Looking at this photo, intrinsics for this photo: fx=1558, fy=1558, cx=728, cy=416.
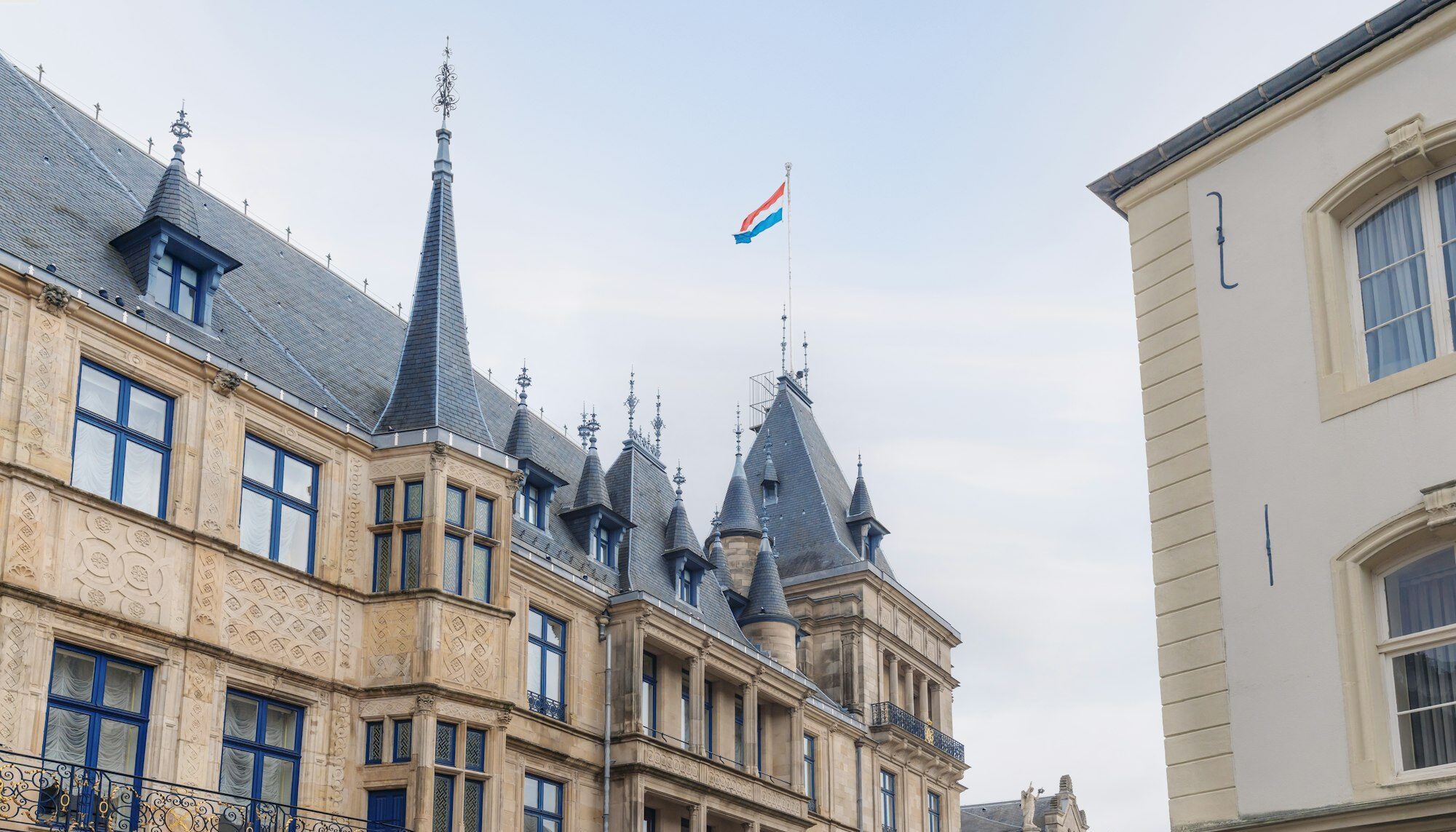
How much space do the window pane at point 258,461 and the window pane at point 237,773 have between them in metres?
3.76

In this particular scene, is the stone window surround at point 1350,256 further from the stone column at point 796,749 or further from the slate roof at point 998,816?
the slate roof at point 998,816

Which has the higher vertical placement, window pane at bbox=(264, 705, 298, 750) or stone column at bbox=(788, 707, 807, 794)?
stone column at bbox=(788, 707, 807, 794)

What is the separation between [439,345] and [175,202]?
16.0ft

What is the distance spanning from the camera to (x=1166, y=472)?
47.6 feet

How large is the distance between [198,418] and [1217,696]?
13.9m

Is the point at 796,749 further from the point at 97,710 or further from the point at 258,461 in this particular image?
the point at 97,710

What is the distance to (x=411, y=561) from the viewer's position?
23.4m

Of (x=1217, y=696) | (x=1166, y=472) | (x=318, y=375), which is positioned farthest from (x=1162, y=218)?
(x=318, y=375)

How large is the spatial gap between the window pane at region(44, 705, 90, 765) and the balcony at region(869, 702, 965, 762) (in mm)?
24975

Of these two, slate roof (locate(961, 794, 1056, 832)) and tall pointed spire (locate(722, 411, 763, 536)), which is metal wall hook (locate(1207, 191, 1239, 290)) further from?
slate roof (locate(961, 794, 1056, 832))

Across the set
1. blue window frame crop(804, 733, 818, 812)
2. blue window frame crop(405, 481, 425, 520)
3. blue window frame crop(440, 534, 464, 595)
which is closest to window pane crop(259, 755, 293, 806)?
blue window frame crop(440, 534, 464, 595)

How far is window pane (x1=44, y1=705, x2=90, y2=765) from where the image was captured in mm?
18203

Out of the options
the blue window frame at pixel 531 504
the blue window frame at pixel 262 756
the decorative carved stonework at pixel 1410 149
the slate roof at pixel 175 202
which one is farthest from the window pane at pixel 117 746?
the decorative carved stonework at pixel 1410 149

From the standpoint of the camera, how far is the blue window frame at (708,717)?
106 ft
